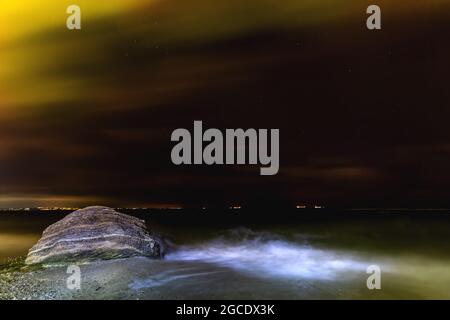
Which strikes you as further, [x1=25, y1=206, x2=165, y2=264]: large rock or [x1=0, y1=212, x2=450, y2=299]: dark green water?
[x1=25, y1=206, x2=165, y2=264]: large rock

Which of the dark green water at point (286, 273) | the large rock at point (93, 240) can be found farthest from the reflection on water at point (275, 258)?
the large rock at point (93, 240)

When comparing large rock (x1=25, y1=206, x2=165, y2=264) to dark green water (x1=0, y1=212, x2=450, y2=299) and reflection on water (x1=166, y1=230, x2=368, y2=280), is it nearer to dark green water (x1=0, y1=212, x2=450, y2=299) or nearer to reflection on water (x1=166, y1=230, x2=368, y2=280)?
dark green water (x1=0, y1=212, x2=450, y2=299)

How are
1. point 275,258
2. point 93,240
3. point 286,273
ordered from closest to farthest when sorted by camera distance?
point 286,273 → point 93,240 → point 275,258

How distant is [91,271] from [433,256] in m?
14.9

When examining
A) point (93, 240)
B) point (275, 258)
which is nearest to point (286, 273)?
point (275, 258)

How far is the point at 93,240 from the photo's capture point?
1386cm

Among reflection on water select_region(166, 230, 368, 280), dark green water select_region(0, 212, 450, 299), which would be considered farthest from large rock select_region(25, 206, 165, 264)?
reflection on water select_region(166, 230, 368, 280)

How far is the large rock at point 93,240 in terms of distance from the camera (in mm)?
13500

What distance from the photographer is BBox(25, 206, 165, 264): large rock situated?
13500 mm

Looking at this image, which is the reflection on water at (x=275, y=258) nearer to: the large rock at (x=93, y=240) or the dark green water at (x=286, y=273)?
the dark green water at (x=286, y=273)

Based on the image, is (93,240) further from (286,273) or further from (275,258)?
(275,258)

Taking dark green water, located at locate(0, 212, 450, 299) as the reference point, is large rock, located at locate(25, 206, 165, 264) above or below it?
above
